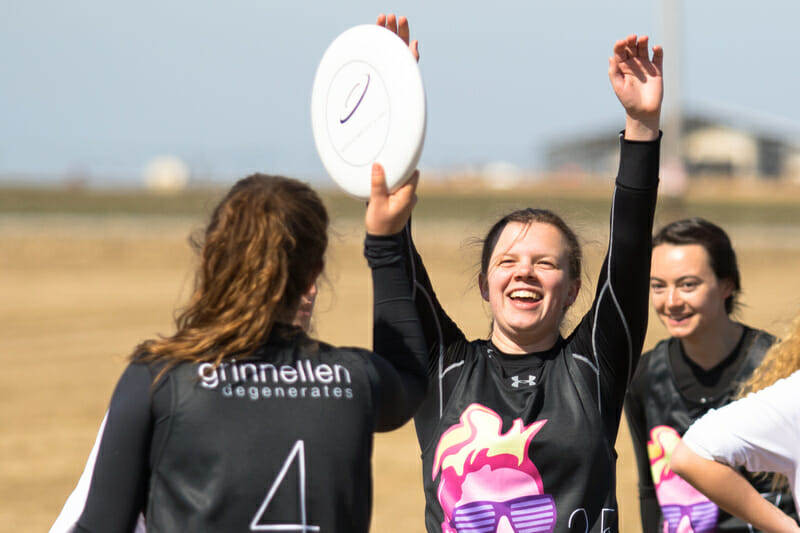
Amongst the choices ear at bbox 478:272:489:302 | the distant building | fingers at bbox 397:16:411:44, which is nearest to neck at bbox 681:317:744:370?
ear at bbox 478:272:489:302

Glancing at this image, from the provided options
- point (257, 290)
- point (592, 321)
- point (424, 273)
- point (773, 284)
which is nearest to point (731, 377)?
point (592, 321)

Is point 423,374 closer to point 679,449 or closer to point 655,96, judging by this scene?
point 679,449

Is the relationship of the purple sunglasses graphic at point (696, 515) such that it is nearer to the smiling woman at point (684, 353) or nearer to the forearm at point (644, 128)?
the smiling woman at point (684, 353)

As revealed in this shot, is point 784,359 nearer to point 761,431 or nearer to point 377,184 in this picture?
point 761,431

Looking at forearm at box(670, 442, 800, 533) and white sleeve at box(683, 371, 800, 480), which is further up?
white sleeve at box(683, 371, 800, 480)

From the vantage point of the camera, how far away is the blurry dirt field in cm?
715

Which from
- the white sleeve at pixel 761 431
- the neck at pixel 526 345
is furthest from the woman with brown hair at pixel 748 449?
the neck at pixel 526 345

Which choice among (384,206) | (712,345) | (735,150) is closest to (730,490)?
(384,206)

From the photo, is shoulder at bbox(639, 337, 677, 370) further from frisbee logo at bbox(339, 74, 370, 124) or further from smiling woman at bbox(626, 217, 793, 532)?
frisbee logo at bbox(339, 74, 370, 124)

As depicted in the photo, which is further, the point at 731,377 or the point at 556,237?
the point at 731,377

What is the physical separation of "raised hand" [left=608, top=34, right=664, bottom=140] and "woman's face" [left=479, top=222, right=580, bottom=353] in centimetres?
41

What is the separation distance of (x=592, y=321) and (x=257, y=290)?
3.64ft

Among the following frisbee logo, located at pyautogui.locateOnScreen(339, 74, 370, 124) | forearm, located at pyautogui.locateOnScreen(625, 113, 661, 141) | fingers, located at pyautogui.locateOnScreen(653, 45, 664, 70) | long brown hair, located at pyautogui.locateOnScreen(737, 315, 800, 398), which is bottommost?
long brown hair, located at pyautogui.locateOnScreen(737, 315, 800, 398)

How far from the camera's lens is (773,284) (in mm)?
19859
